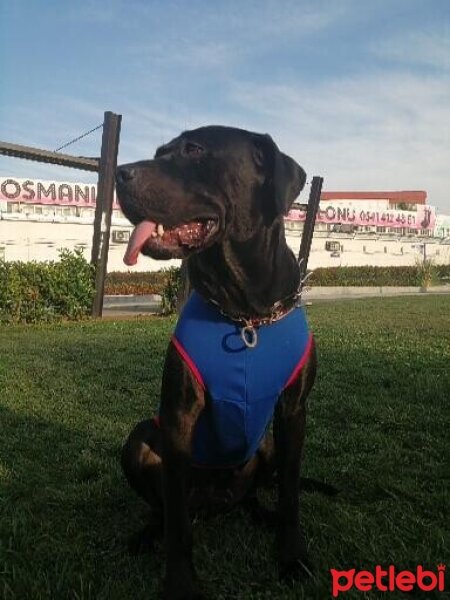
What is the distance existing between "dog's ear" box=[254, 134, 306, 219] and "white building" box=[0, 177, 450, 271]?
33.9 ft

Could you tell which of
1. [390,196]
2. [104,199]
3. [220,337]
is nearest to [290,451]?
[220,337]

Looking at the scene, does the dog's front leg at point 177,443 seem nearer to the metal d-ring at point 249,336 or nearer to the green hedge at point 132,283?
the metal d-ring at point 249,336

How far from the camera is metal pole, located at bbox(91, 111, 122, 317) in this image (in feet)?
36.6

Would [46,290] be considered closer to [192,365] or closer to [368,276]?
Result: [192,365]

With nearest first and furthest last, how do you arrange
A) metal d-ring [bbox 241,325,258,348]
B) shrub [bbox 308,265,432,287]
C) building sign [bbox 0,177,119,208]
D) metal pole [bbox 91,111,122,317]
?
metal d-ring [bbox 241,325,258,348] → metal pole [bbox 91,111,122,317] → building sign [bbox 0,177,119,208] → shrub [bbox 308,265,432,287]

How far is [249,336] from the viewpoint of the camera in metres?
2.40

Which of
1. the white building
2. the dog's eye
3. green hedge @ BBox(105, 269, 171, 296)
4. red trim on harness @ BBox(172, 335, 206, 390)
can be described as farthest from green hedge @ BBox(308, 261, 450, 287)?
red trim on harness @ BBox(172, 335, 206, 390)

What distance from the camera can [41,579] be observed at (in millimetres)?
2236

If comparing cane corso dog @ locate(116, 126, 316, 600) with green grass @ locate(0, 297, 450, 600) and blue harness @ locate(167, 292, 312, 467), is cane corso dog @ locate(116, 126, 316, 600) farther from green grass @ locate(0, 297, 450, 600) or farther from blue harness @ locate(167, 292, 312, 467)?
green grass @ locate(0, 297, 450, 600)

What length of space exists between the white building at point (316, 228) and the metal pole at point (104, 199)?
250 cm

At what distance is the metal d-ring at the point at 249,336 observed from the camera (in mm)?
2371

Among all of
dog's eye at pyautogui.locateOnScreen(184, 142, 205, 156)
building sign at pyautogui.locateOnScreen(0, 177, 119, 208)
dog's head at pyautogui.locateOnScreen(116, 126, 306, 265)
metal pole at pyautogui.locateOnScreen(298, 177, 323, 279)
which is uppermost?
building sign at pyautogui.locateOnScreen(0, 177, 119, 208)

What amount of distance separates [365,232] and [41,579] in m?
36.4

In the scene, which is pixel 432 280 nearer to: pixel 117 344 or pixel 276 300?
pixel 117 344
